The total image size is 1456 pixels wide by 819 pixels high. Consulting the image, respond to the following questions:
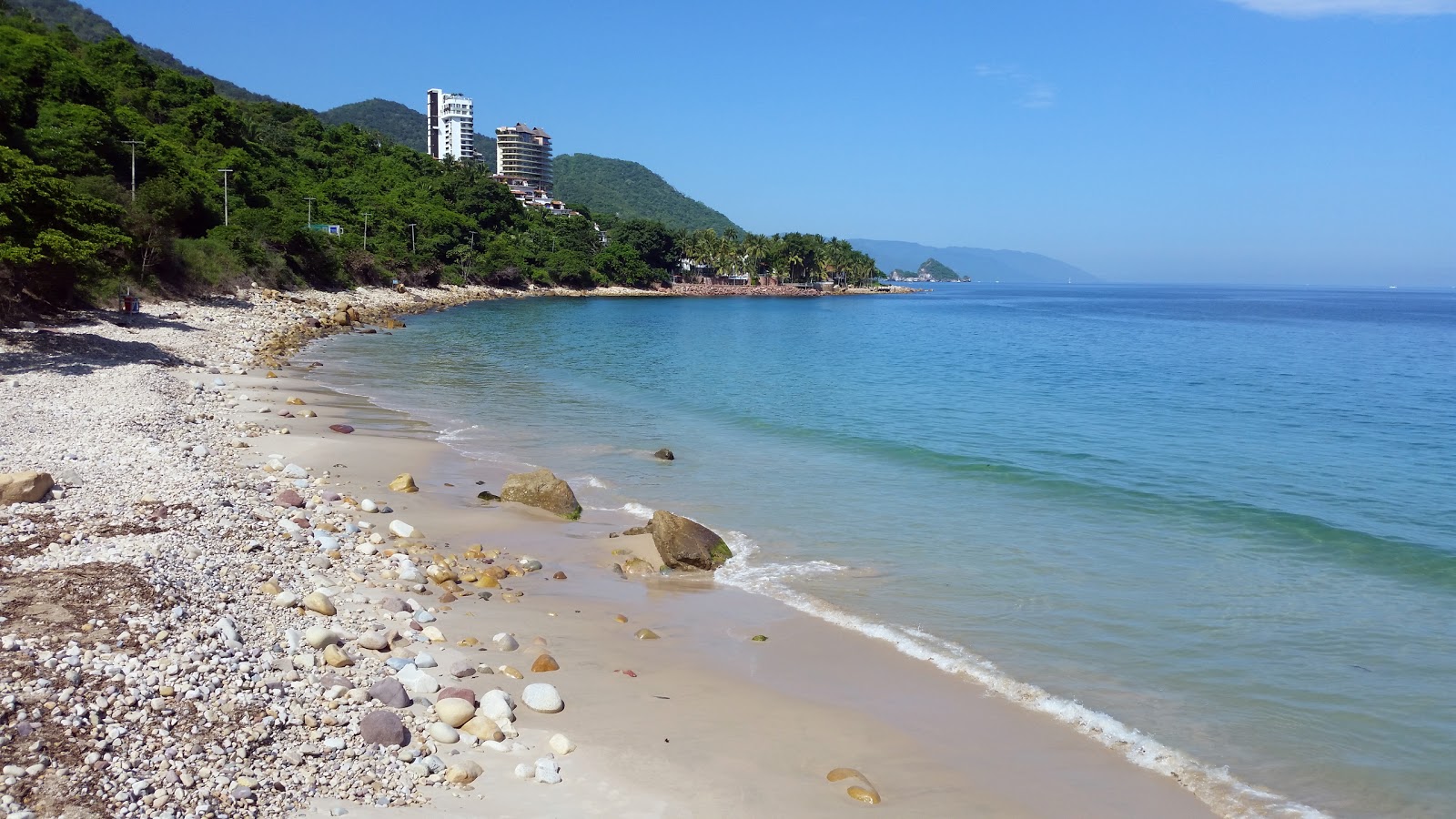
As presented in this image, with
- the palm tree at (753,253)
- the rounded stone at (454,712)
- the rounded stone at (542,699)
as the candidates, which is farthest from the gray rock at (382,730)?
the palm tree at (753,253)

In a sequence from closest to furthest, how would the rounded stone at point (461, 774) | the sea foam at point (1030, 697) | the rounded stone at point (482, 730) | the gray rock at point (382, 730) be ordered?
1. the rounded stone at point (461, 774)
2. the gray rock at point (382, 730)
3. the rounded stone at point (482, 730)
4. the sea foam at point (1030, 697)

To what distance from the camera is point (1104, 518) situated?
576 inches

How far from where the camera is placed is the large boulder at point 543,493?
13828 mm

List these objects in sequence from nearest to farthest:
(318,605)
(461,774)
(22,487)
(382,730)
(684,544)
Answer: (461,774), (382,730), (318,605), (22,487), (684,544)

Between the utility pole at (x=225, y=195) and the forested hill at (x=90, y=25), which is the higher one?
the forested hill at (x=90, y=25)

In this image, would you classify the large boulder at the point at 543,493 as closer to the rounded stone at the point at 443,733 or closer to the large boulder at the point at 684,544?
the large boulder at the point at 684,544

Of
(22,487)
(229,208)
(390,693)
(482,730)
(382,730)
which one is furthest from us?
(229,208)

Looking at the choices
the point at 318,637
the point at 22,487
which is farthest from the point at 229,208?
the point at 318,637

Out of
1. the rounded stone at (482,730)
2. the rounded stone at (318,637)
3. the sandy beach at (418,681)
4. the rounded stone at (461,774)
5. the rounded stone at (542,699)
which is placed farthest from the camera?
the rounded stone at (318,637)

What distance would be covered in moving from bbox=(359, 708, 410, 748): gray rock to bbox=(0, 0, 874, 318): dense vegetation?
55.5 ft

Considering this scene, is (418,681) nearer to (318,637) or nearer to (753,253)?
(318,637)

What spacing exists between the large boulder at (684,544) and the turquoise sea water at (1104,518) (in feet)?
1.28

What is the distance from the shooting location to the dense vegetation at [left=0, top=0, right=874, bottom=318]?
23.5 meters

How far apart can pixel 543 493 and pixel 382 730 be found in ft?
26.2
